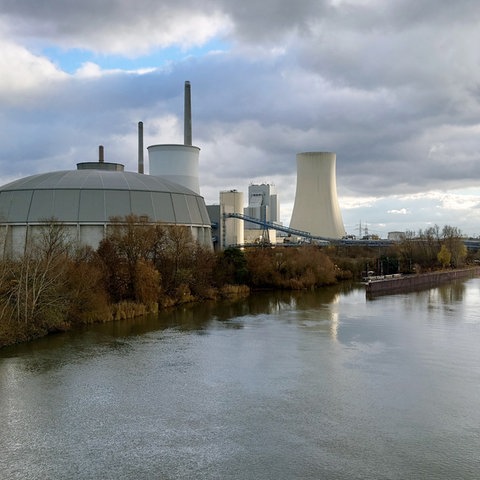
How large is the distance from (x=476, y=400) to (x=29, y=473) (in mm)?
6013

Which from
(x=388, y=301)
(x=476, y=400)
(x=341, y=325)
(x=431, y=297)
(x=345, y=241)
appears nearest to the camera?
(x=476, y=400)

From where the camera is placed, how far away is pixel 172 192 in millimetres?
24234

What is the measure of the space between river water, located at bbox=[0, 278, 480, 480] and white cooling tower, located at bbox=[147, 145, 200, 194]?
16833mm

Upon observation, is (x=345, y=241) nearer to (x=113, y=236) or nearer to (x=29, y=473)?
(x=113, y=236)

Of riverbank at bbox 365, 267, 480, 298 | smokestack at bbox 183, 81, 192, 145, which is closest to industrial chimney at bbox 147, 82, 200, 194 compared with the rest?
smokestack at bbox 183, 81, 192, 145

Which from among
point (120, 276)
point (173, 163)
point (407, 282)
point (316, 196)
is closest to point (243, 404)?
point (120, 276)

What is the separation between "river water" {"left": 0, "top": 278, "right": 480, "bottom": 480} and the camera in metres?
6.08

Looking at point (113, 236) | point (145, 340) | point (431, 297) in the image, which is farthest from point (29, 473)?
point (431, 297)

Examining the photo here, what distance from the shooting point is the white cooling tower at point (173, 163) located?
99.0 feet

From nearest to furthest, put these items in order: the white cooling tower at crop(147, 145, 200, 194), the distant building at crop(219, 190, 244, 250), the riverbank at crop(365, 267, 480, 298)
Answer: the riverbank at crop(365, 267, 480, 298)
the white cooling tower at crop(147, 145, 200, 194)
the distant building at crop(219, 190, 244, 250)

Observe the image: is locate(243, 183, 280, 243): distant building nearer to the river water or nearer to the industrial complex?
the industrial complex

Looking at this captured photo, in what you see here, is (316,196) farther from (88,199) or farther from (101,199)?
(88,199)

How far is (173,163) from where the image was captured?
1188 inches

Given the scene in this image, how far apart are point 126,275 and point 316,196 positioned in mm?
20545
